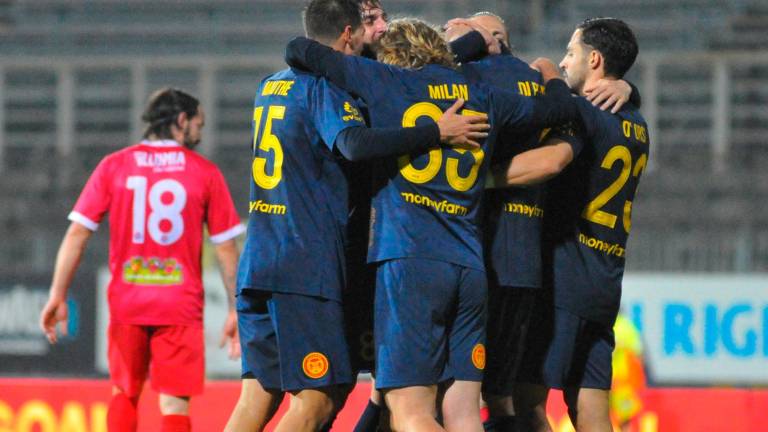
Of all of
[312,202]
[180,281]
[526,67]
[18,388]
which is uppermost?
[526,67]

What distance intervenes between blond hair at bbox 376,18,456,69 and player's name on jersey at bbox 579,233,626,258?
2.84 ft

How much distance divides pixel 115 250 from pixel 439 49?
7.70ft

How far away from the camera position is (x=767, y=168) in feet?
37.2

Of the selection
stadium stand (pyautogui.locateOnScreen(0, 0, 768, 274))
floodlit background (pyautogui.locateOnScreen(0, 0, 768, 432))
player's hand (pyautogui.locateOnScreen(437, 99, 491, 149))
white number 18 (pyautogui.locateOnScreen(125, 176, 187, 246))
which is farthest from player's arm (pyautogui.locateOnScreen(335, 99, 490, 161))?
stadium stand (pyautogui.locateOnScreen(0, 0, 768, 274))

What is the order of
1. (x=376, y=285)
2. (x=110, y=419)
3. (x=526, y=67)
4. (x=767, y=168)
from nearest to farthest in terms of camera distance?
(x=376, y=285), (x=526, y=67), (x=110, y=419), (x=767, y=168)

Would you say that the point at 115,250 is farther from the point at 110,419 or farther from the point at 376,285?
the point at 376,285

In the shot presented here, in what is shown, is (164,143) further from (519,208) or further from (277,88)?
(519,208)

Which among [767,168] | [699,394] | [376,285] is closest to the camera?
[376,285]

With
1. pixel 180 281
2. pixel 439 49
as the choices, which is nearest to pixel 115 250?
pixel 180 281

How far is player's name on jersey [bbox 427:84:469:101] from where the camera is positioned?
4.41 m

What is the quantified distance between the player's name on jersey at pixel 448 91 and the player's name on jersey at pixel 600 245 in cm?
80

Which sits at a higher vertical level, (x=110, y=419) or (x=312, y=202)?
(x=312, y=202)

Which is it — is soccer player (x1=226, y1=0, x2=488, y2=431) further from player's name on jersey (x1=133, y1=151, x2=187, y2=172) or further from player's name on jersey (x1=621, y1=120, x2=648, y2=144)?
player's name on jersey (x1=133, y1=151, x2=187, y2=172)

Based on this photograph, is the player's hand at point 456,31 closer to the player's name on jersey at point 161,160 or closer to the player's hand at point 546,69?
the player's hand at point 546,69
